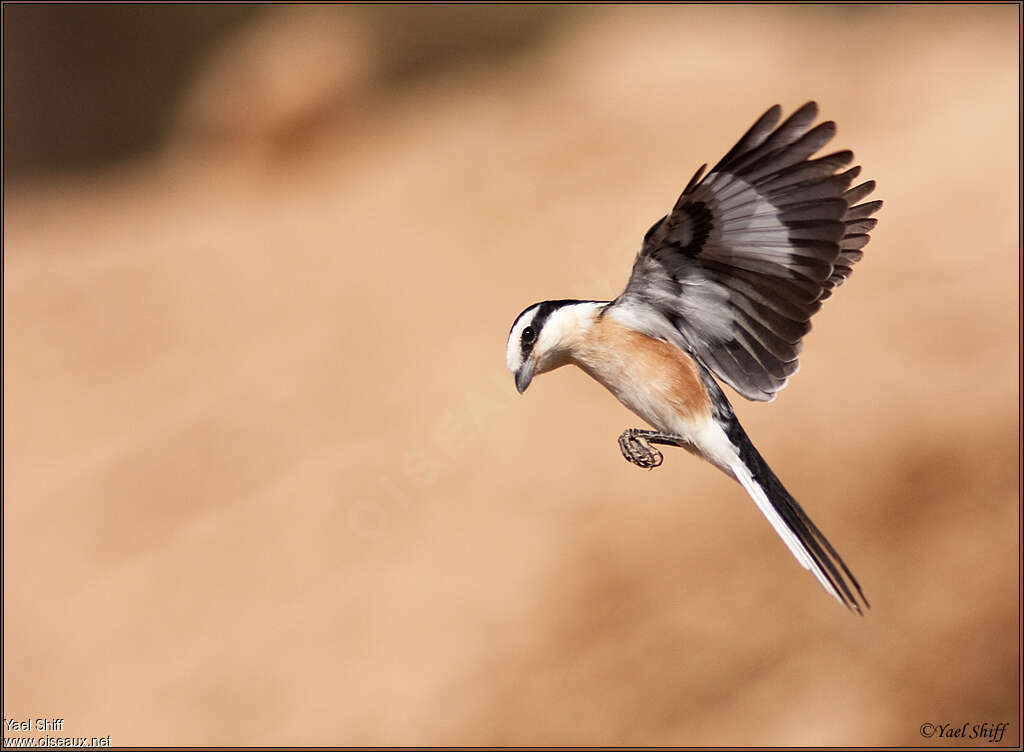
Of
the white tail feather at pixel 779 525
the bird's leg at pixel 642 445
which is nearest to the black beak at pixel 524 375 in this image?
the bird's leg at pixel 642 445

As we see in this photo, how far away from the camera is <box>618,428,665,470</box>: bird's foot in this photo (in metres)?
2.00

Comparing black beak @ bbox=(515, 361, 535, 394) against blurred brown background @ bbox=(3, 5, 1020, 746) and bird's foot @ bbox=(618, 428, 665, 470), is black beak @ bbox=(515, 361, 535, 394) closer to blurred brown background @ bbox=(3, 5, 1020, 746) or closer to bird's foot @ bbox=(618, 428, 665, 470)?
bird's foot @ bbox=(618, 428, 665, 470)

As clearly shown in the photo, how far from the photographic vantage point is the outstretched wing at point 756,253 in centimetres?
204

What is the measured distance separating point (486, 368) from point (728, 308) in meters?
5.96

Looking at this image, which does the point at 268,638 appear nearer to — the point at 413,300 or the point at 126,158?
the point at 413,300

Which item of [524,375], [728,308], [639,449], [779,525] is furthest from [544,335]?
[779,525]

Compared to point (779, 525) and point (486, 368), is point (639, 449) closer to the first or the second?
point (779, 525)

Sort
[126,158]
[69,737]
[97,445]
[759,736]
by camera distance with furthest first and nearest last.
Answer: [126,158], [97,445], [69,737], [759,736]

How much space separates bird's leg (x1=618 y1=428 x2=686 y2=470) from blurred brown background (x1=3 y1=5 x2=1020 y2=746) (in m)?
4.53

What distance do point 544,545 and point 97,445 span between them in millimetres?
4442

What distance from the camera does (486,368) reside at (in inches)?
323

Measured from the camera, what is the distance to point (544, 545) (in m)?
6.92

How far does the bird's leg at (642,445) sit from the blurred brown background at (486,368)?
453 centimetres

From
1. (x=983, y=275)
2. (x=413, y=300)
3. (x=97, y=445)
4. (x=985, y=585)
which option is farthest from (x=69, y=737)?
(x=983, y=275)
